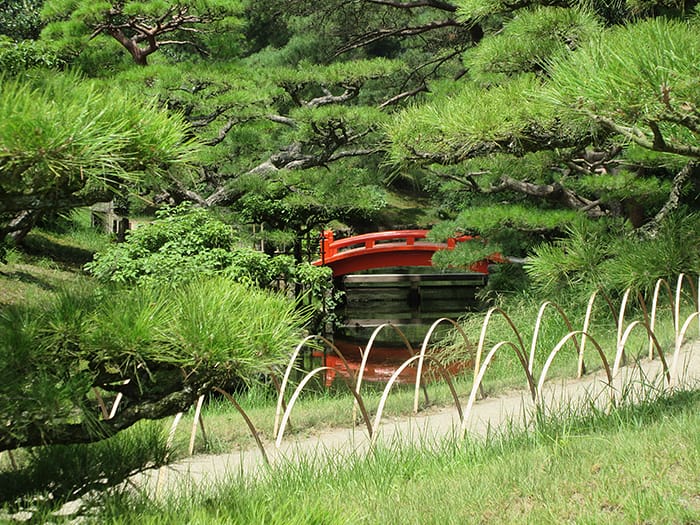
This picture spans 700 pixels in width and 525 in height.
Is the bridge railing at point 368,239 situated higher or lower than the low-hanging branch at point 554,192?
lower

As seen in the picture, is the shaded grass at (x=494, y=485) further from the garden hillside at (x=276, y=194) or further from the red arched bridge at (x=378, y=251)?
the red arched bridge at (x=378, y=251)

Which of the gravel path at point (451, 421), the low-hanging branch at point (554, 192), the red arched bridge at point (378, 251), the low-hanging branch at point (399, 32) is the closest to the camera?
the gravel path at point (451, 421)

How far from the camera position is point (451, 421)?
5.30m

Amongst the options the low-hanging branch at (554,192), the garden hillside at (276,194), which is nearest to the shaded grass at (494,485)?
the garden hillside at (276,194)

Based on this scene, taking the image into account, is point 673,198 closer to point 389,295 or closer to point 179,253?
point 179,253

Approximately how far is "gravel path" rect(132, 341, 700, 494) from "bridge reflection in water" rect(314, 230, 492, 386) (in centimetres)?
317

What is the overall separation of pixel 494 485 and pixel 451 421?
2.12m

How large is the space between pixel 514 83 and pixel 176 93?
455 cm

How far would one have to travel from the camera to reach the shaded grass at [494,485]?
2605 millimetres

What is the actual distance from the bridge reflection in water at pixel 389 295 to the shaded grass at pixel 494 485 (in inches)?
216

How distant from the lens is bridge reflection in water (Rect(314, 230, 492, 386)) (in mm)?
12129

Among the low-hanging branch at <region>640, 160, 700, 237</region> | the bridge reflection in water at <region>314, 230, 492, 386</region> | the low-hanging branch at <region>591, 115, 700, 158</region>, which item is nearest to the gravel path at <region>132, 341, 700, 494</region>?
the low-hanging branch at <region>591, 115, 700, 158</region>

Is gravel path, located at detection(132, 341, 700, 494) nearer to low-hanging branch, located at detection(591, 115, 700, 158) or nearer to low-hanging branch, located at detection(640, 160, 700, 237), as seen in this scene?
low-hanging branch, located at detection(591, 115, 700, 158)

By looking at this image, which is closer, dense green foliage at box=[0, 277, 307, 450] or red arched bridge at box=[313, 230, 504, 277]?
dense green foliage at box=[0, 277, 307, 450]
